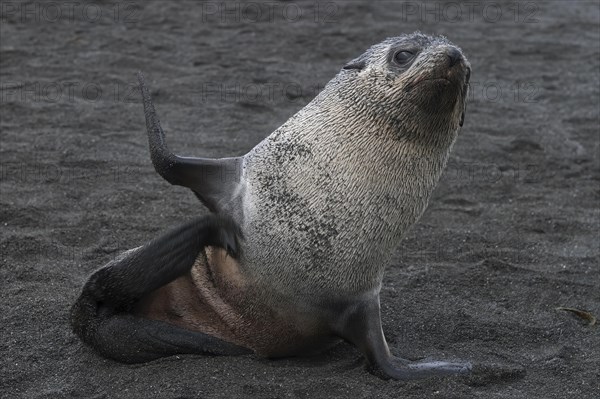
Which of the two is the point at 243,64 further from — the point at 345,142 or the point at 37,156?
the point at 345,142

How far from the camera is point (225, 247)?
377 centimetres

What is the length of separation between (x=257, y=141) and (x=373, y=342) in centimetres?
290

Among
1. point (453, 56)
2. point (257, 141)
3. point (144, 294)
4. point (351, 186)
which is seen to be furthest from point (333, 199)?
point (257, 141)

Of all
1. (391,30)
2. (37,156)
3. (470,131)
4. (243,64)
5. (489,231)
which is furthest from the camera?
(391,30)

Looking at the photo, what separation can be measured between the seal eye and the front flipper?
0.87 m

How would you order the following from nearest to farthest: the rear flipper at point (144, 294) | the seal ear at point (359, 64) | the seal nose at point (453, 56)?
the seal nose at point (453, 56), the rear flipper at point (144, 294), the seal ear at point (359, 64)

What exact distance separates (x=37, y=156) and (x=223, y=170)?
2.39 metres

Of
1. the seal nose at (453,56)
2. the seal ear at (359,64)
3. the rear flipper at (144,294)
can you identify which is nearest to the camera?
the seal nose at (453,56)

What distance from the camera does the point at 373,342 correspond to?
3.70m

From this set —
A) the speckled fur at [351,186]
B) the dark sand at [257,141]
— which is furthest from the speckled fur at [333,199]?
the dark sand at [257,141]

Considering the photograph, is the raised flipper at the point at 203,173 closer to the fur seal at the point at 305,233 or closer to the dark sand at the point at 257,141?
the fur seal at the point at 305,233

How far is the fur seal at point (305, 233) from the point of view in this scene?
363 cm

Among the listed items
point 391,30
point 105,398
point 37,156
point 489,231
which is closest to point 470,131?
point 489,231

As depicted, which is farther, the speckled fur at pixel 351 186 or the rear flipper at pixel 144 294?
the rear flipper at pixel 144 294
